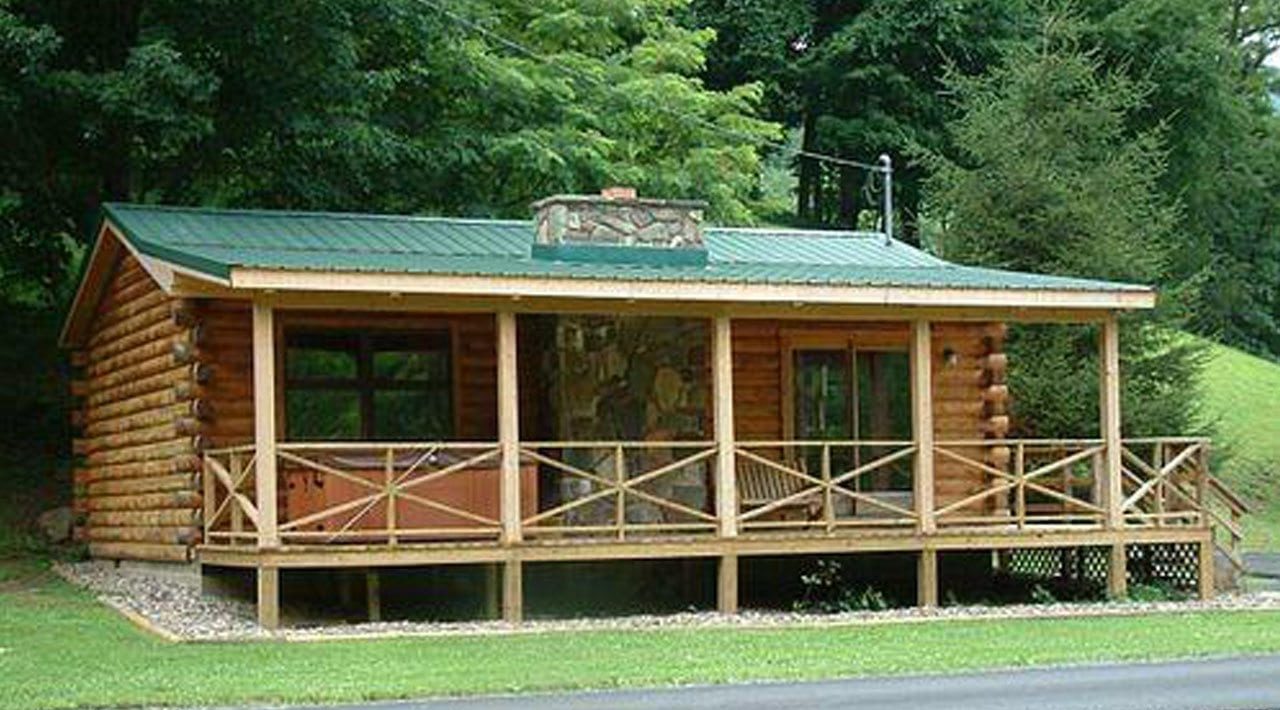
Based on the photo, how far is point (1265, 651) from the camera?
16.5 m

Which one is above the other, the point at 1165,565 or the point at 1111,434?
the point at 1111,434

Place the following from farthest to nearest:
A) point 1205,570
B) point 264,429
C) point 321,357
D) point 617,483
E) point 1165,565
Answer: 1. point 1165,565
2. point 1205,570
3. point 321,357
4. point 617,483
5. point 264,429

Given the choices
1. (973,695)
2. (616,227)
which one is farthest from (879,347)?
(973,695)

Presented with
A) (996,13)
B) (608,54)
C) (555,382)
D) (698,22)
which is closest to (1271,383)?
(996,13)

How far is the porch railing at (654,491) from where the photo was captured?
771 inches

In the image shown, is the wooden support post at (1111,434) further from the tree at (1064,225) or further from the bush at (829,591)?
the tree at (1064,225)

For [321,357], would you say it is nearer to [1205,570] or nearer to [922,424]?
[922,424]

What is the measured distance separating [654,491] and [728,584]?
212cm

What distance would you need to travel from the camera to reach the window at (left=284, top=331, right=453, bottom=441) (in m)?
21.6

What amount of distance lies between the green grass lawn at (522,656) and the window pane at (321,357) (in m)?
3.35

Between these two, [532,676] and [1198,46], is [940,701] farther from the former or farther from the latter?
[1198,46]

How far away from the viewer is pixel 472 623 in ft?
63.9

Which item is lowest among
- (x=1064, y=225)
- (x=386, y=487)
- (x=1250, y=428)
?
(x=1250, y=428)

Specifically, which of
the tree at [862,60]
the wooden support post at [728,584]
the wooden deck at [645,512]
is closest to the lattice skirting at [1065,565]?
the wooden deck at [645,512]
